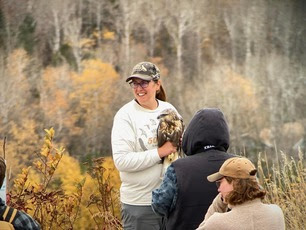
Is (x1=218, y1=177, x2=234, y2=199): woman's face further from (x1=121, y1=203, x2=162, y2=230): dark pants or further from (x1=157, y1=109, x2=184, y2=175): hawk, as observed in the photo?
(x1=121, y1=203, x2=162, y2=230): dark pants

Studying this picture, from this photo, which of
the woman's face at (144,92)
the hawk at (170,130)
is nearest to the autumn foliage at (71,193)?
the woman's face at (144,92)

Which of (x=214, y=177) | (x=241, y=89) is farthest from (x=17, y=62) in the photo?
(x=214, y=177)

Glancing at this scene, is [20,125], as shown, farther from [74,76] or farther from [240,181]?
[240,181]

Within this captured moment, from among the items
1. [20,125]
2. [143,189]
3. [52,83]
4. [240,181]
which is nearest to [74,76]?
[52,83]

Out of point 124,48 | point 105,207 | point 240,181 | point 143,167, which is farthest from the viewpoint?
point 124,48

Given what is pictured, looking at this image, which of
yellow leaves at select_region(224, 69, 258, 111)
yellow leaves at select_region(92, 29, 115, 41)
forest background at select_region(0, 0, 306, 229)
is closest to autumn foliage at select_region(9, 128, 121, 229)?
forest background at select_region(0, 0, 306, 229)

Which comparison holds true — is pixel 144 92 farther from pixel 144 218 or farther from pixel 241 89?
pixel 241 89

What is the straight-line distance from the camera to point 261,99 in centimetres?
736

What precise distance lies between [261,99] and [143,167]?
267 centimetres

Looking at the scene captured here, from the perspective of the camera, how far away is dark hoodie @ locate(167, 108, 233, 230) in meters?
4.19

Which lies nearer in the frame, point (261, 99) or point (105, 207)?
point (105, 207)

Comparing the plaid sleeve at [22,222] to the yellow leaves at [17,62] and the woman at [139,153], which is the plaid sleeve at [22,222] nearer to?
the woman at [139,153]

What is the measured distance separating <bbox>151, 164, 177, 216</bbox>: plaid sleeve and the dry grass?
8.05ft

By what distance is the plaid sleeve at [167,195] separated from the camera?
420 centimetres
